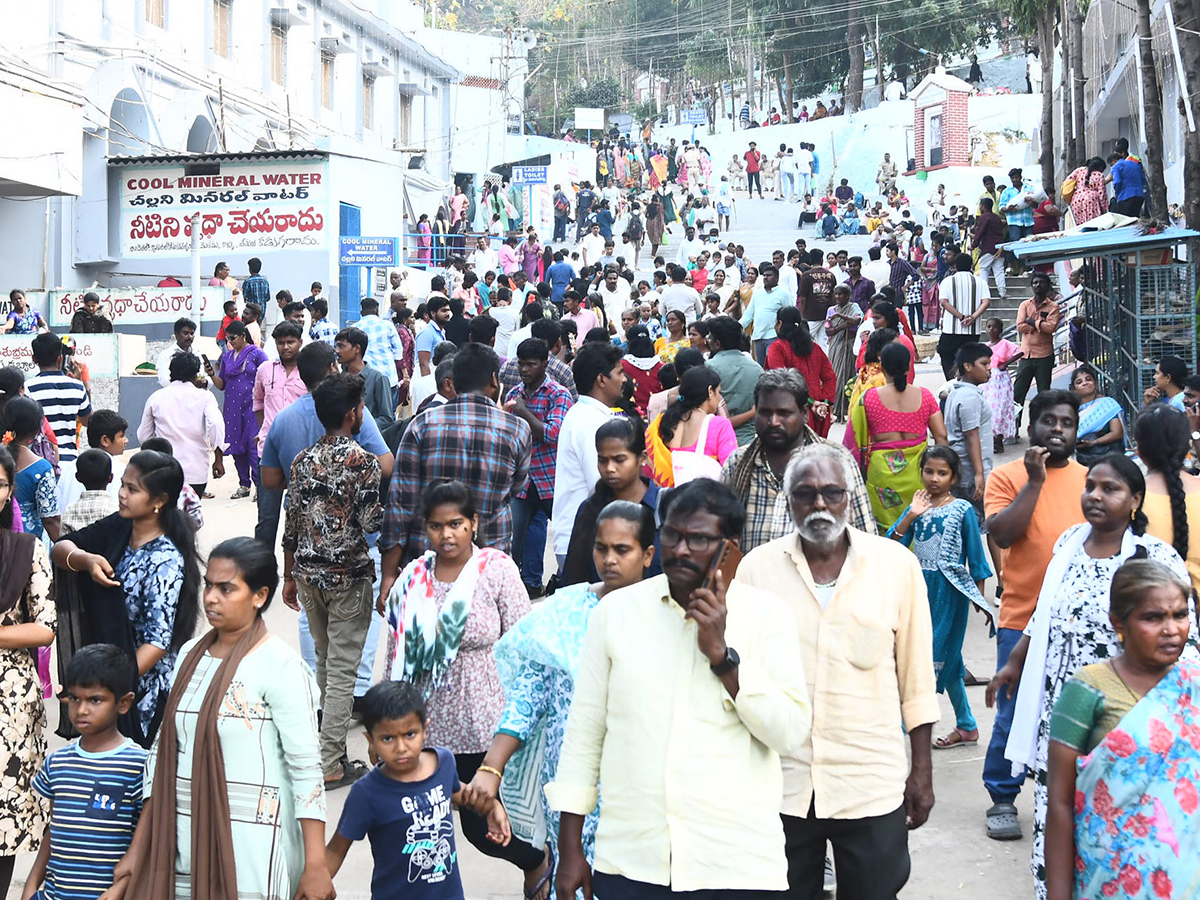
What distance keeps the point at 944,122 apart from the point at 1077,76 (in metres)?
19.0

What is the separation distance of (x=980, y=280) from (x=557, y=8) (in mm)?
72042

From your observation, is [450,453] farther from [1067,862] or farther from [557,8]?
[557,8]

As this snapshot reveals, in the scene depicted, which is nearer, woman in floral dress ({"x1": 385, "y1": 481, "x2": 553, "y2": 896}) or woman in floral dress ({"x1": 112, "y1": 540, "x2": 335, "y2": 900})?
woman in floral dress ({"x1": 112, "y1": 540, "x2": 335, "y2": 900})

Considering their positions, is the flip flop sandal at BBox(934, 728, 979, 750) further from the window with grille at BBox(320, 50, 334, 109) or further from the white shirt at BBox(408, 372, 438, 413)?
the window with grille at BBox(320, 50, 334, 109)

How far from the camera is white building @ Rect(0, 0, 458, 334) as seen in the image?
1944 cm

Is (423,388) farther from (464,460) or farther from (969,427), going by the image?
(464,460)

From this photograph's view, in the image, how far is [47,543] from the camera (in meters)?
6.98

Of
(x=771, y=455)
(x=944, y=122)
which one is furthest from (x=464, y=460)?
(x=944, y=122)

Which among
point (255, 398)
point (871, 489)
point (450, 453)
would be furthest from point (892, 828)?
point (255, 398)

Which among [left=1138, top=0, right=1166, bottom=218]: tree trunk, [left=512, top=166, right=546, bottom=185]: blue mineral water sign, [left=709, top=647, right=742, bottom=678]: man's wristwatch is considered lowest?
[left=709, top=647, right=742, bottom=678]: man's wristwatch

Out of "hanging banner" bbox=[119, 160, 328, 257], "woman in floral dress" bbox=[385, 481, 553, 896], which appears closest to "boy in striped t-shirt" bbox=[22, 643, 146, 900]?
"woman in floral dress" bbox=[385, 481, 553, 896]

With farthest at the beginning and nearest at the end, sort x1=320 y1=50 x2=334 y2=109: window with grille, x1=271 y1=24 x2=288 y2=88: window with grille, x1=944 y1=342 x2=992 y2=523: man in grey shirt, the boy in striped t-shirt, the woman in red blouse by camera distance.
Answer: x1=320 y1=50 x2=334 y2=109: window with grille, x1=271 y1=24 x2=288 y2=88: window with grille, the woman in red blouse, x1=944 y1=342 x2=992 y2=523: man in grey shirt, the boy in striped t-shirt

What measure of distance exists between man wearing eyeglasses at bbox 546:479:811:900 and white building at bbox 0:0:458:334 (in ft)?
54.9

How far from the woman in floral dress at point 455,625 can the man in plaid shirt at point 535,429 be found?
368 centimetres
